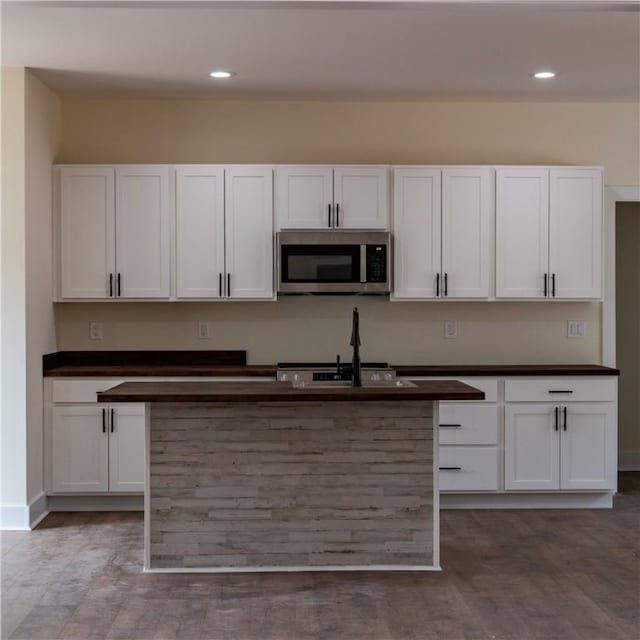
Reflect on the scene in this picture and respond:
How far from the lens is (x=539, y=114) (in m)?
6.04

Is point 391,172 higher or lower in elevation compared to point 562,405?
higher

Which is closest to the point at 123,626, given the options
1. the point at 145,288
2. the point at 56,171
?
the point at 145,288

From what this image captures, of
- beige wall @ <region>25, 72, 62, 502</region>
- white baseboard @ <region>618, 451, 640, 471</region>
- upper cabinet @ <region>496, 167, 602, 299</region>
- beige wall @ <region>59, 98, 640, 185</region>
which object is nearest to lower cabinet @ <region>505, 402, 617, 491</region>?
upper cabinet @ <region>496, 167, 602, 299</region>

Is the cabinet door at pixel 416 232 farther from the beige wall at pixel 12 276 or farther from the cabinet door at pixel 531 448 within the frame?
the beige wall at pixel 12 276

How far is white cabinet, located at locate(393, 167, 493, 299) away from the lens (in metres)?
5.67

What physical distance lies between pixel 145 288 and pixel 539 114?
291 centimetres

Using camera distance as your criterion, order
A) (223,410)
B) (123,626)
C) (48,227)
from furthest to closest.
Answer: (48,227) < (223,410) < (123,626)

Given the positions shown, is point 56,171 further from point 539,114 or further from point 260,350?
point 539,114

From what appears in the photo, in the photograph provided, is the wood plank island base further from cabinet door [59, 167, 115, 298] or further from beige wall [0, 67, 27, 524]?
cabinet door [59, 167, 115, 298]

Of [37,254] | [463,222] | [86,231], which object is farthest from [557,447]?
[37,254]

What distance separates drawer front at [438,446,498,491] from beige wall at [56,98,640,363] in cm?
74

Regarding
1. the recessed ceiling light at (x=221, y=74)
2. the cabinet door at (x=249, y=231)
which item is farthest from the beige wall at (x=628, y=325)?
the recessed ceiling light at (x=221, y=74)

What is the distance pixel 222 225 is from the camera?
18.5 ft

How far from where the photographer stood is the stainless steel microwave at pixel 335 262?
5.59 meters
